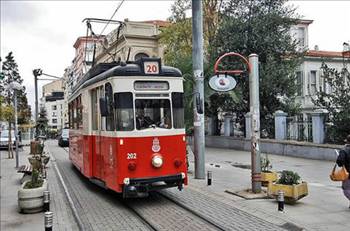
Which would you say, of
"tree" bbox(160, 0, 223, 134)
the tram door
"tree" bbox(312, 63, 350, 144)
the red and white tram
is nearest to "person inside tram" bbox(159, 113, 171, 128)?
the red and white tram

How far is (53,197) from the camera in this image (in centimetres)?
1198

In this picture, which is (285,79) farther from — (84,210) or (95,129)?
(84,210)

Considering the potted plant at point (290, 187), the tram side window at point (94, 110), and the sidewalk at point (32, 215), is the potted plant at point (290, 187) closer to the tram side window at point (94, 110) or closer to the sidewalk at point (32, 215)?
the sidewalk at point (32, 215)

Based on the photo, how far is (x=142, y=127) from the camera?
32.9 ft

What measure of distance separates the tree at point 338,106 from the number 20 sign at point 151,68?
11.4 m

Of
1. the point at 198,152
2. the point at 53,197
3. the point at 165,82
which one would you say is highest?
the point at 165,82

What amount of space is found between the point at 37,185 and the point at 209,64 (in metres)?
15.3

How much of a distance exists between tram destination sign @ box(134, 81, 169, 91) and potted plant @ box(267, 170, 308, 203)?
3454 mm

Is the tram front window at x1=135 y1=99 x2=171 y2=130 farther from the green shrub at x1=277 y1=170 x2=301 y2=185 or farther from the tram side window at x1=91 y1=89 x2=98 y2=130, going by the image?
the green shrub at x1=277 y1=170 x2=301 y2=185

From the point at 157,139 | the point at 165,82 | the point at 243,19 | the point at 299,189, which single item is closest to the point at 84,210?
the point at 157,139

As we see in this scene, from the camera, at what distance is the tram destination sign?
33.1ft

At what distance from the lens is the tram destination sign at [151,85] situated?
397 inches

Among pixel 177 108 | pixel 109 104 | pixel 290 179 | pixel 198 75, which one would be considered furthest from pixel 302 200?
pixel 198 75

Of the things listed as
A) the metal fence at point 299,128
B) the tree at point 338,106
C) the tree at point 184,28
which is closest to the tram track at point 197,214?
the tree at point 338,106
